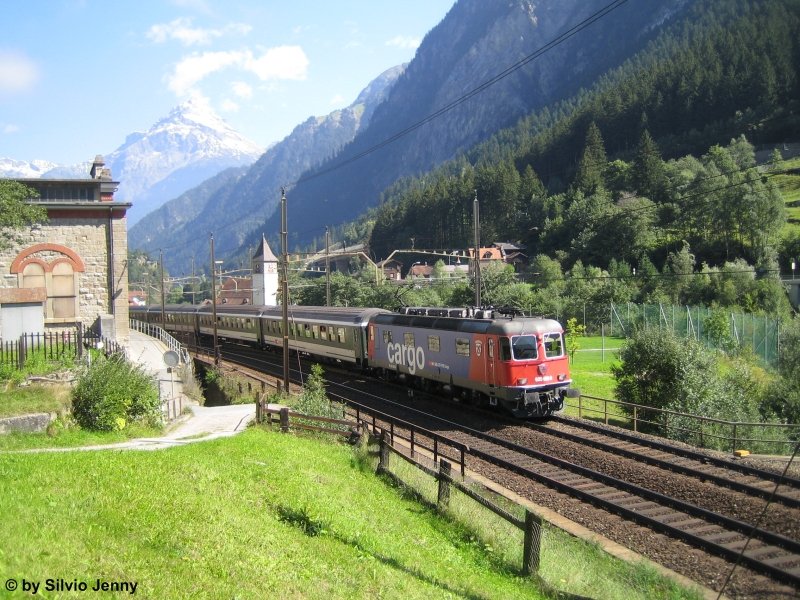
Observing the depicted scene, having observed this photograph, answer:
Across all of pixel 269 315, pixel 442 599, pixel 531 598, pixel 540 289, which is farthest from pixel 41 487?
pixel 540 289

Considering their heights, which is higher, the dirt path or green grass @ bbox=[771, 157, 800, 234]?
green grass @ bbox=[771, 157, 800, 234]


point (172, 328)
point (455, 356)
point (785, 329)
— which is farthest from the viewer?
point (172, 328)

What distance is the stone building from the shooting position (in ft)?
102

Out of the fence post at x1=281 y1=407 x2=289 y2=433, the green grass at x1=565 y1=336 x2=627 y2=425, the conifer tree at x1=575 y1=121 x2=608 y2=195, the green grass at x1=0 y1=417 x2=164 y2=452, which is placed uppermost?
the conifer tree at x1=575 y1=121 x2=608 y2=195

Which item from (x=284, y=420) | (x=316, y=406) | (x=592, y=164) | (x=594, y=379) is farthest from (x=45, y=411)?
(x=592, y=164)

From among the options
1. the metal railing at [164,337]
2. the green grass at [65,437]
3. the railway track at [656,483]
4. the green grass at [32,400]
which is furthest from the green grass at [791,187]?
the green grass at [32,400]

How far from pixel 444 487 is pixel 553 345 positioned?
1053 centimetres

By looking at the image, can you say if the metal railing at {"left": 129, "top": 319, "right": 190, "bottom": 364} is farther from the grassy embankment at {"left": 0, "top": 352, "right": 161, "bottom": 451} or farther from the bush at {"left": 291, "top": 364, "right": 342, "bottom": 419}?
the grassy embankment at {"left": 0, "top": 352, "right": 161, "bottom": 451}

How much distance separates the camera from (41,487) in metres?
9.87

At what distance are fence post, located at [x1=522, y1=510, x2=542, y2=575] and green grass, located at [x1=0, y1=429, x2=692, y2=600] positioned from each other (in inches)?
8.4

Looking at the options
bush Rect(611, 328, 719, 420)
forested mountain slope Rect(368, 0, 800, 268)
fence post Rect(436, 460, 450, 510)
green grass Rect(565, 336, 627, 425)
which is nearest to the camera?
fence post Rect(436, 460, 450, 510)

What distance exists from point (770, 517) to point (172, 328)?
216ft

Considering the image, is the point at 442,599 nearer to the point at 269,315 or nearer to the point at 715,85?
the point at 269,315

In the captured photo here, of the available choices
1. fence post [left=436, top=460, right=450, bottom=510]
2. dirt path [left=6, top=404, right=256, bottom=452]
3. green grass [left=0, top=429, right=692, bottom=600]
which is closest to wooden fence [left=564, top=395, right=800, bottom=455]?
fence post [left=436, top=460, right=450, bottom=510]
